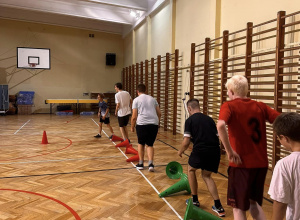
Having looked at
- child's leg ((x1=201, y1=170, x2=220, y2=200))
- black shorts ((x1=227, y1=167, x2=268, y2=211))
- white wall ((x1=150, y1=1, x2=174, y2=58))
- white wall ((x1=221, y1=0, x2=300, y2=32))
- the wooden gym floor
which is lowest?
the wooden gym floor

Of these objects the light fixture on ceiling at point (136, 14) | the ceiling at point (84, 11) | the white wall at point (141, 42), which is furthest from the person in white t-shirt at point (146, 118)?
the light fixture on ceiling at point (136, 14)

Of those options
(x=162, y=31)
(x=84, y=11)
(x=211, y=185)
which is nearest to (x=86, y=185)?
(x=211, y=185)

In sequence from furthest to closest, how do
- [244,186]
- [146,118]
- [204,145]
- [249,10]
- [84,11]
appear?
[84,11]
[249,10]
[146,118]
[204,145]
[244,186]

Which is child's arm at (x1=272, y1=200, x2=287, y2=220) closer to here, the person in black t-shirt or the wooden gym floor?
the person in black t-shirt

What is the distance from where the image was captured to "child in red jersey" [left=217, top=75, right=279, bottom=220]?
1940 millimetres

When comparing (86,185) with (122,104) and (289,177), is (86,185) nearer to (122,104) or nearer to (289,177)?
(122,104)

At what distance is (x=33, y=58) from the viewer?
14.4 metres

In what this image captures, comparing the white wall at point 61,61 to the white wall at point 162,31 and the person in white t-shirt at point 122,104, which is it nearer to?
the white wall at point 162,31

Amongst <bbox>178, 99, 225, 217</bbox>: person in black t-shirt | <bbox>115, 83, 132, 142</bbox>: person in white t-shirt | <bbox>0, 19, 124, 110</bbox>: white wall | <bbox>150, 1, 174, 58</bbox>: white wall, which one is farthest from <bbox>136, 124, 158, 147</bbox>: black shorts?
<bbox>0, 19, 124, 110</bbox>: white wall

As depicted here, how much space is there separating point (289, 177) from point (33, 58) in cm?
1523

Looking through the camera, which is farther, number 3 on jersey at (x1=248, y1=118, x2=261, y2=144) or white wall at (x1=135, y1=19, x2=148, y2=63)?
white wall at (x1=135, y1=19, x2=148, y2=63)

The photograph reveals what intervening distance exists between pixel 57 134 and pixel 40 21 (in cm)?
917

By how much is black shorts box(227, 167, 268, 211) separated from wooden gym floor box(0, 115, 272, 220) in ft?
3.05

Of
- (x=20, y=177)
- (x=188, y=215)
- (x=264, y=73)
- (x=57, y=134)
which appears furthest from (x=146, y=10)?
(x=188, y=215)
